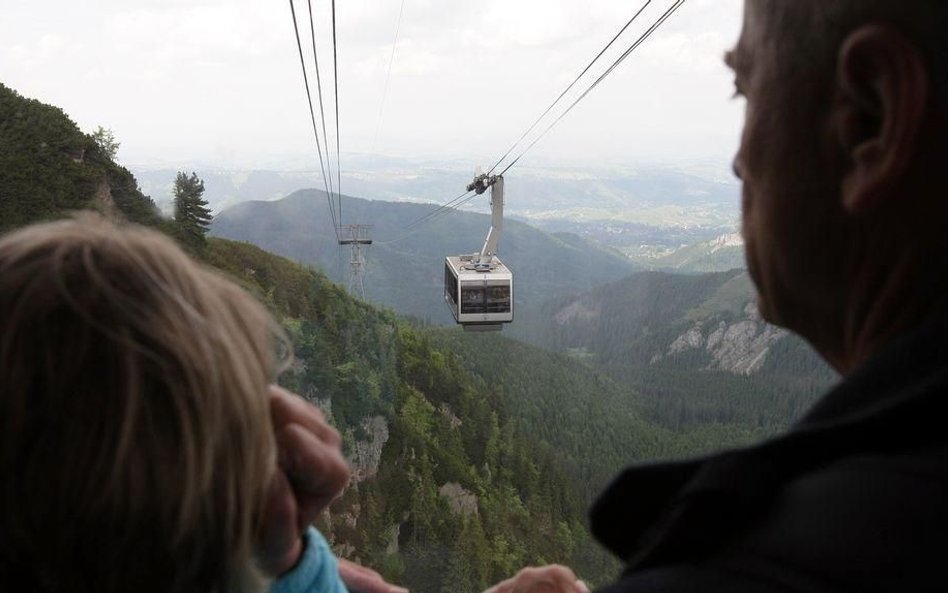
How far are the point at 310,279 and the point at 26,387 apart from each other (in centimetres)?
618

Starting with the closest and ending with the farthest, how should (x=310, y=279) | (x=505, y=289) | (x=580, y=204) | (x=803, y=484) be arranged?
(x=803, y=484) < (x=310, y=279) < (x=505, y=289) < (x=580, y=204)

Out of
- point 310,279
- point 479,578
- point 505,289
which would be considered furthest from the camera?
point 505,289

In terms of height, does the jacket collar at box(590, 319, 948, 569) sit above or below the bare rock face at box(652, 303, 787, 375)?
above

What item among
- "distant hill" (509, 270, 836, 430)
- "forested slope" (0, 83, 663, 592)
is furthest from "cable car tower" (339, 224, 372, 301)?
"distant hill" (509, 270, 836, 430)

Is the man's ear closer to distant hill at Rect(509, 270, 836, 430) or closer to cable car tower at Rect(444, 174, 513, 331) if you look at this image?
distant hill at Rect(509, 270, 836, 430)

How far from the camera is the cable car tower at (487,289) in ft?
25.2

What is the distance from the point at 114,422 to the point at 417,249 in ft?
78.1

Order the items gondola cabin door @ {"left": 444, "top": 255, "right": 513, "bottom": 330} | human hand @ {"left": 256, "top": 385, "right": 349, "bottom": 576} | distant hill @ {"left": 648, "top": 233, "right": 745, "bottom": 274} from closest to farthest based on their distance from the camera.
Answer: human hand @ {"left": 256, "top": 385, "right": 349, "bottom": 576} → gondola cabin door @ {"left": 444, "top": 255, "right": 513, "bottom": 330} → distant hill @ {"left": 648, "top": 233, "right": 745, "bottom": 274}

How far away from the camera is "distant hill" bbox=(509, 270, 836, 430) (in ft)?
16.2

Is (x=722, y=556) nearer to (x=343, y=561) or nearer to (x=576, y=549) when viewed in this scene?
(x=343, y=561)

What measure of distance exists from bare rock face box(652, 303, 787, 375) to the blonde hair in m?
4.35

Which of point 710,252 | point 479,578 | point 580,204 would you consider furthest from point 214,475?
point 580,204

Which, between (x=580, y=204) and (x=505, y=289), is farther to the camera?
(x=580, y=204)

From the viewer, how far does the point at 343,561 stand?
37.9 inches
